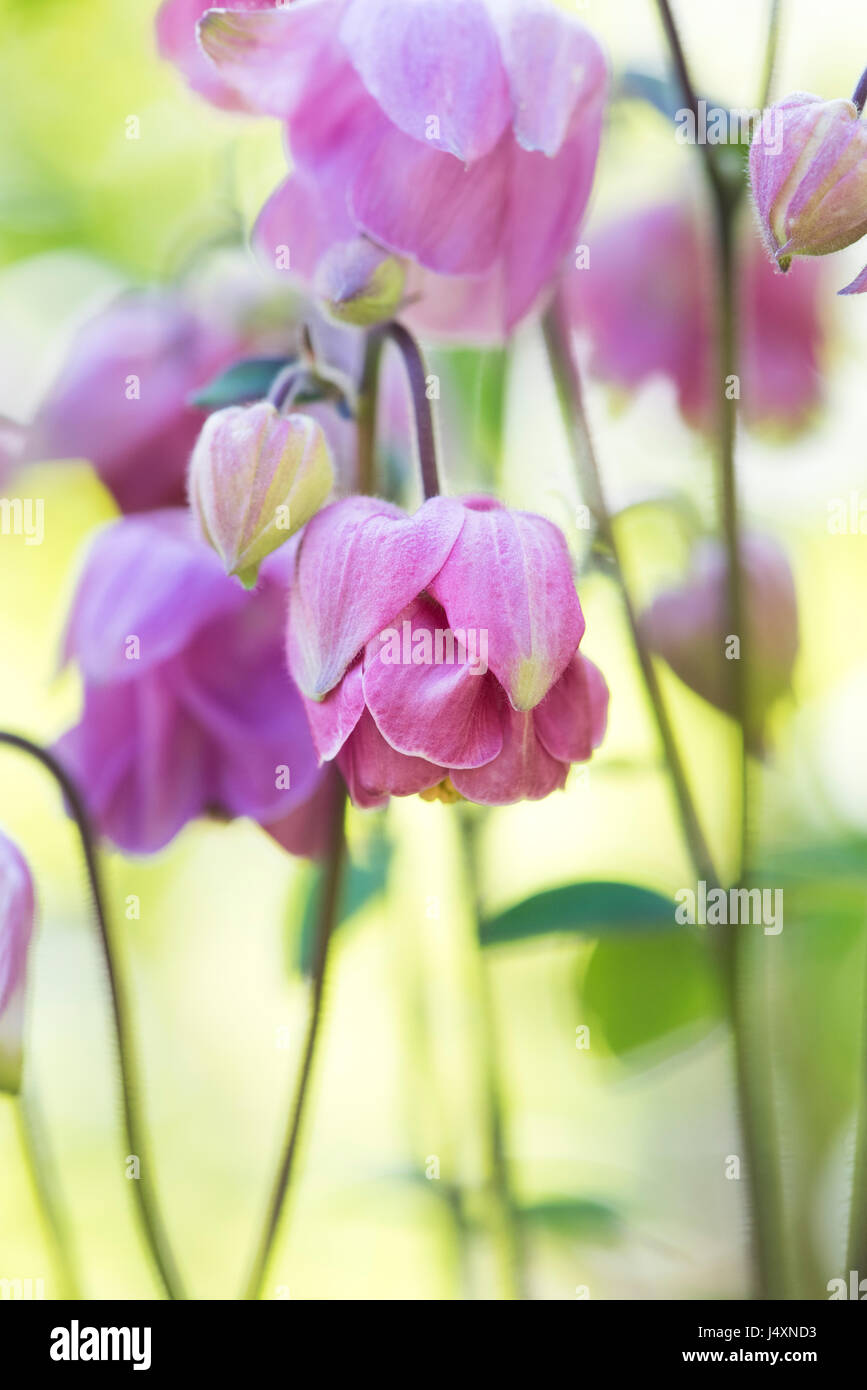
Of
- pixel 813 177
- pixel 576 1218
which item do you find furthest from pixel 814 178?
pixel 576 1218

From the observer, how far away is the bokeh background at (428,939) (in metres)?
0.42

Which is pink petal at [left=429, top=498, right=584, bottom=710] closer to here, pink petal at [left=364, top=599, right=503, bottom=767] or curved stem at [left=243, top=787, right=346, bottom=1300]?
pink petal at [left=364, top=599, right=503, bottom=767]

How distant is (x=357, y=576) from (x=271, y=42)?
162 millimetres

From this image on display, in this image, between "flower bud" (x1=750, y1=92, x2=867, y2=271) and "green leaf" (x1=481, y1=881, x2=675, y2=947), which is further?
"green leaf" (x1=481, y1=881, x2=675, y2=947)

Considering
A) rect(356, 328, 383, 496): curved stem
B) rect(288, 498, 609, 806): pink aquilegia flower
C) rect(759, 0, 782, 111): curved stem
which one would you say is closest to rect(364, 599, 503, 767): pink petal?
rect(288, 498, 609, 806): pink aquilegia flower

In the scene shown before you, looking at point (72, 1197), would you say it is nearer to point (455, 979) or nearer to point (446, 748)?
point (455, 979)

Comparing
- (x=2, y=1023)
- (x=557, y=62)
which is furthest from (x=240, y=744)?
(x=557, y=62)

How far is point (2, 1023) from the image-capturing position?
0.37 meters

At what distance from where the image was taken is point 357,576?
295 millimetres

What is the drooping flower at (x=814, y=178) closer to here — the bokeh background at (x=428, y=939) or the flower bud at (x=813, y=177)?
the flower bud at (x=813, y=177)

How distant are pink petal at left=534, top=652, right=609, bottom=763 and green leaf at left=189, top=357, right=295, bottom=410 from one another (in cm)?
14

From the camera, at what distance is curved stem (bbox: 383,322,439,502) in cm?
33

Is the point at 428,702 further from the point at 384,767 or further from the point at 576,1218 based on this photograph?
the point at 576,1218

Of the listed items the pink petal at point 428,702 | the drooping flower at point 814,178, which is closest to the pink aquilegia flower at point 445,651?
the pink petal at point 428,702
